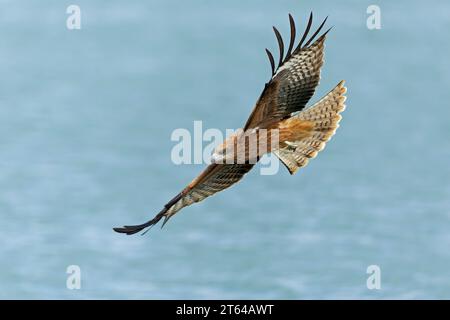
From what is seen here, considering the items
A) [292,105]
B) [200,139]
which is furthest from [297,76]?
[200,139]

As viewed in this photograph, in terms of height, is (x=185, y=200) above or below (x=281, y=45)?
below

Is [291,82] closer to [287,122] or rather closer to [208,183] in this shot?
[287,122]

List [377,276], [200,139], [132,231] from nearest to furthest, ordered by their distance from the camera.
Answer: [132,231] → [200,139] → [377,276]

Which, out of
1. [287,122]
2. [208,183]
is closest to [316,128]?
[287,122]

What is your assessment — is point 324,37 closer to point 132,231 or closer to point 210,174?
point 210,174

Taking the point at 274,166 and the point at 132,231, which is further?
the point at 274,166

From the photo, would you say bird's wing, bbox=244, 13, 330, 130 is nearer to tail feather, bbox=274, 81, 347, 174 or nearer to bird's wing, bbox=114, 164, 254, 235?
tail feather, bbox=274, 81, 347, 174

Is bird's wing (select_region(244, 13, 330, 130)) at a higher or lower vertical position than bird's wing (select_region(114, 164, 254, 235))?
higher
